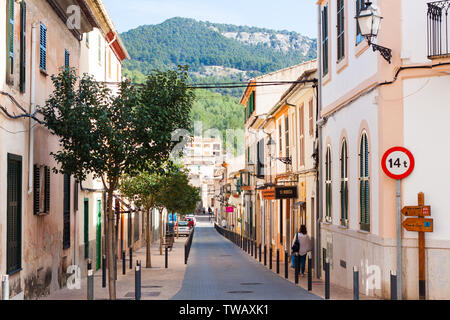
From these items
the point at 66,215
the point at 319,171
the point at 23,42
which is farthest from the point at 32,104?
the point at 319,171

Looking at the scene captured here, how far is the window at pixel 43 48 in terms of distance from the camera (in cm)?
1524

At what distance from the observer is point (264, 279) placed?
21141 mm

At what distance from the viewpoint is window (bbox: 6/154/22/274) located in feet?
41.3

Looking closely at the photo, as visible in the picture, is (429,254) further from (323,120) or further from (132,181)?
(132,181)

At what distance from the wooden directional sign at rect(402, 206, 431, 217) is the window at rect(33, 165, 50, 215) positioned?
7.62 metres

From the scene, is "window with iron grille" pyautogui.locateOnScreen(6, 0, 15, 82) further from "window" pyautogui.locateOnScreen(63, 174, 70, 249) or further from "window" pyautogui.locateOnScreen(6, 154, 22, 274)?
"window" pyautogui.locateOnScreen(63, 174, 70, 249)

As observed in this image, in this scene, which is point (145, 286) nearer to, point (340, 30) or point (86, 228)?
point (86, 228)

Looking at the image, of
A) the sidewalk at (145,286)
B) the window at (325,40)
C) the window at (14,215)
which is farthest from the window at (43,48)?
the window at (325,40)

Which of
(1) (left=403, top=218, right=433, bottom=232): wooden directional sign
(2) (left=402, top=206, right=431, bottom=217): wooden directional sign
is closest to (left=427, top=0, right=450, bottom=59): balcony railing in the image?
(2) (left=402, top=206, right=431, bottom=217): wooden directional sign

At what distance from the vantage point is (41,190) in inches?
608

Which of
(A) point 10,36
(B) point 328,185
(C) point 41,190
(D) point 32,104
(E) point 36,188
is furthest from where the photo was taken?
(B) point 328,185

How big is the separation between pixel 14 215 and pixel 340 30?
993cm

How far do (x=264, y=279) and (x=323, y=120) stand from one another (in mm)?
5162

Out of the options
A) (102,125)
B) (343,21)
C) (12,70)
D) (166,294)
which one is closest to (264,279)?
(166,294)
